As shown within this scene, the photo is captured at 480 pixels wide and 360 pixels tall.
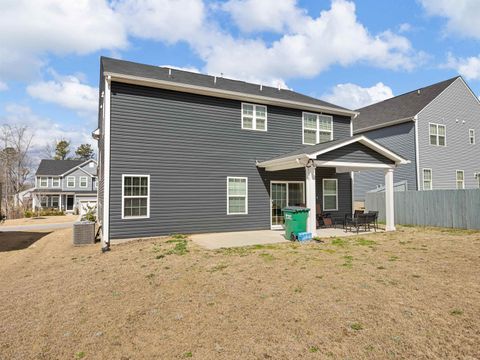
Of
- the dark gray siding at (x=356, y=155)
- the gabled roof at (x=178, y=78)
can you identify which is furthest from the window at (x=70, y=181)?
the dark gray siding at (x=356, y=155)

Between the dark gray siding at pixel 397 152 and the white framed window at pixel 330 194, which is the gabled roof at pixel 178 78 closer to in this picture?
the white framed window at pixel 330 194

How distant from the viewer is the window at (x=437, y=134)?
1958 cm

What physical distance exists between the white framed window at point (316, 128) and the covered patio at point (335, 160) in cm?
243

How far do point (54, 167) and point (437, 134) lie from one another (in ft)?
142

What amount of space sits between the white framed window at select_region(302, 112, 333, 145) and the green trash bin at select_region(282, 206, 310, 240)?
486 cm

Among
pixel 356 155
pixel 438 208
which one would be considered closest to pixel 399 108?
pixel 438 208

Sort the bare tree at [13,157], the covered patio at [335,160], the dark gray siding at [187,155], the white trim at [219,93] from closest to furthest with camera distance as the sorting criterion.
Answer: the white trim at [219,93] < the dark gray siding at [187,155] < the covered patio at [335,160] < the bare tree at [13,157]

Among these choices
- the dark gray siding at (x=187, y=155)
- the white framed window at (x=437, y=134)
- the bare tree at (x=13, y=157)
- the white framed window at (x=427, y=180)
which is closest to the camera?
the dark gray siding at (x=187, y=155)

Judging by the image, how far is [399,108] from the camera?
21.2 m

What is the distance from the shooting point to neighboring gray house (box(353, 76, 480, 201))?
62.5 ft

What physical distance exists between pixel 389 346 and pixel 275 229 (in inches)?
388

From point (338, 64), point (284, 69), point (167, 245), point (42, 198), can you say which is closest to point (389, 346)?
point (167, 245)

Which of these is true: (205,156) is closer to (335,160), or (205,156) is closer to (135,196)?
(135,196)

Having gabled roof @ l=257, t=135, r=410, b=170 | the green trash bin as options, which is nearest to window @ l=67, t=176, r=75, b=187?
gabled roof @ l=257, t=135, r=410, b=170
